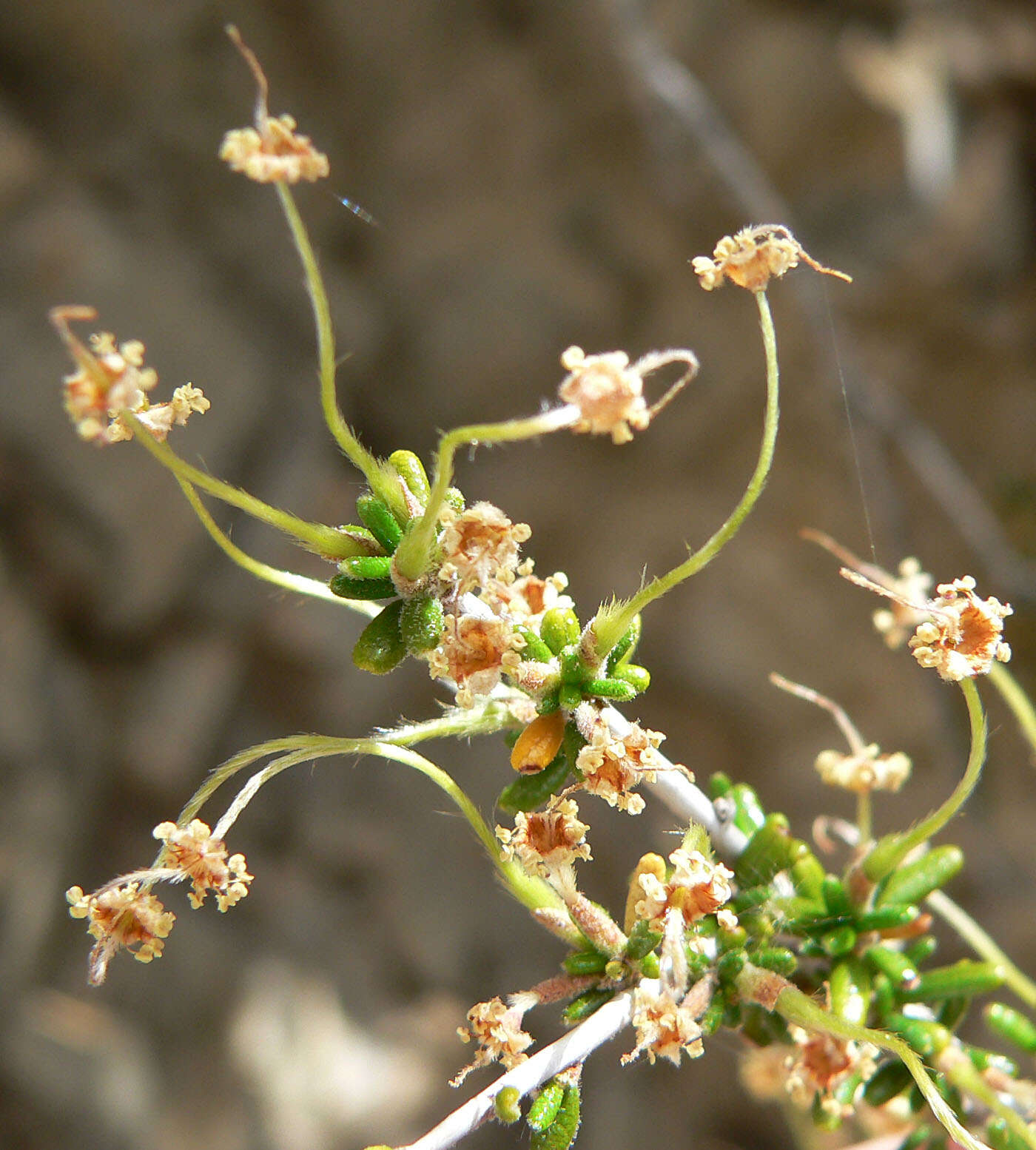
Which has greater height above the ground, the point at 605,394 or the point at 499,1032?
the point at 605,394

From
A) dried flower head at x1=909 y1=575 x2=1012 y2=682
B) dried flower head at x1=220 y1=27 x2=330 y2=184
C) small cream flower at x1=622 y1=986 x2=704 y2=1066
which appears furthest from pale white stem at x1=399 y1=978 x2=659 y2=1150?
dried flower head at x1=220 y1=27 x2=330 y2=184

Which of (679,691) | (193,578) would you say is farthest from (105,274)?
(679,691)

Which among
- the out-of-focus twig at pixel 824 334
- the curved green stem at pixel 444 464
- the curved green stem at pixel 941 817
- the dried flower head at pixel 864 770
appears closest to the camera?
the curved green stem at pixel 444 464

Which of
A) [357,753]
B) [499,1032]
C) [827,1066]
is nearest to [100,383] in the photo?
[357,753]

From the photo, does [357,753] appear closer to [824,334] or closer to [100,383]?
[100,383]

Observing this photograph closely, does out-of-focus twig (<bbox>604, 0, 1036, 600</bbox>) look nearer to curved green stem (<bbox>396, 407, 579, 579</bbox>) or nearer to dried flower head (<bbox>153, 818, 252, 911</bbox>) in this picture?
curved green stem (<bbox>396, 407, 579, 579</bbox>)

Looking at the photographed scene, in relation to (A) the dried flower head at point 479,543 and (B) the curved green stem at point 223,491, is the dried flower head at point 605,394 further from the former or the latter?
(B) the curved green stem at point 223,491

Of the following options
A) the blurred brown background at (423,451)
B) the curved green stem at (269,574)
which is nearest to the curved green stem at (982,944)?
the curved green stem at (269,574)
